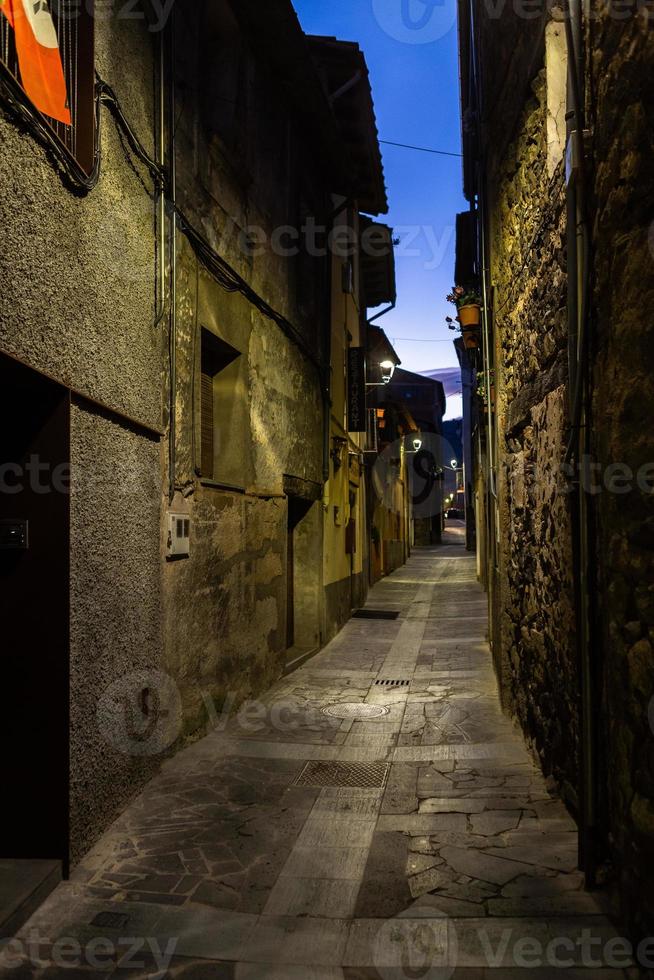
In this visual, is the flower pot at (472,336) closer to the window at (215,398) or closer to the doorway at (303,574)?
the doorway at (303,574)

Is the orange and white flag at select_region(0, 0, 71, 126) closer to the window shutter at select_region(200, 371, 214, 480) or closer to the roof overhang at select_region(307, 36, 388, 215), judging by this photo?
the window shutter at select_region(200, 371, 214, 480)

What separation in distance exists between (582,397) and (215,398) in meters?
4.19

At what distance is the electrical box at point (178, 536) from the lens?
5113 mm

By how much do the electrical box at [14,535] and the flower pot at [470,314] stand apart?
25.7ft

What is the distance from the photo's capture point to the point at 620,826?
3012 millimetres

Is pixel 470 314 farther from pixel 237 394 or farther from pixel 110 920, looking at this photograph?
pixel 110 920

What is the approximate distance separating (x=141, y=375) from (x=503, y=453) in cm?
369

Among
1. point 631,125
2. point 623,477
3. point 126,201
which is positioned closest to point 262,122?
point 126,201

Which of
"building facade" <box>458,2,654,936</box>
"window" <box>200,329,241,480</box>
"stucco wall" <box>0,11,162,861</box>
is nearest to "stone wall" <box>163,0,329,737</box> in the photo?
"window" <box>200,329,241,480</box>

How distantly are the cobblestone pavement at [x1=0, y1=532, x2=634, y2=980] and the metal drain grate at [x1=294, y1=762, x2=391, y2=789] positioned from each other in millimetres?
21

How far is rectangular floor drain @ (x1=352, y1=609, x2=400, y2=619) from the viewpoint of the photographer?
13.5 metres

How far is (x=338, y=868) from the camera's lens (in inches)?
145
